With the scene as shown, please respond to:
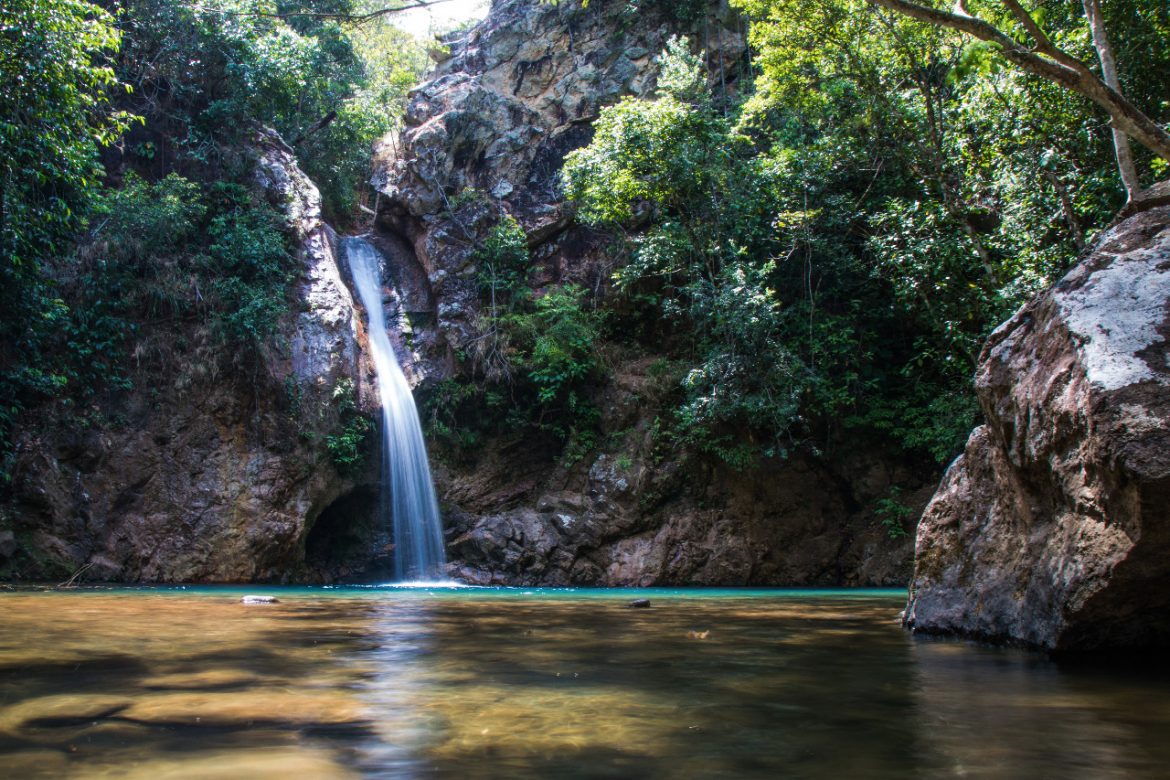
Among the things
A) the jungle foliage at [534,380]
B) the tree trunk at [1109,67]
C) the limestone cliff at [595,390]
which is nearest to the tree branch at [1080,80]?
the tree trunk at [1109,67]

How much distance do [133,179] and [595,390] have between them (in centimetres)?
1121

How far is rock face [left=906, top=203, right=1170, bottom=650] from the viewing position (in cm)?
360

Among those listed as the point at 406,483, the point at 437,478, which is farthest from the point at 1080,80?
the point at 437,478

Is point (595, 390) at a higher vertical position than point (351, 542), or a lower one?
higher

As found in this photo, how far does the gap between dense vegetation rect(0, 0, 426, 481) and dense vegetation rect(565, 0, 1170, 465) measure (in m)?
7.75

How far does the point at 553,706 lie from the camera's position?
2.96 metres

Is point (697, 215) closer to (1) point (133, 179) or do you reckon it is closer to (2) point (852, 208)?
(2) point (852, 208)

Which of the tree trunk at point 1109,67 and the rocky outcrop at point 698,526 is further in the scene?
the rocky outcrop at point 698,526

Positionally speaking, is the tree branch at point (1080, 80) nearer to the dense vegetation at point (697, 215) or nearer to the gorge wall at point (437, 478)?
the dense vegetation at point (697, 215)

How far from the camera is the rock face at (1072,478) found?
3604 mm

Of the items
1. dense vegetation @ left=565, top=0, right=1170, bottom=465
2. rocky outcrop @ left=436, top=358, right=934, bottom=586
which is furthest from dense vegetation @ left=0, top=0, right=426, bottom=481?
dense vegetation @ left=565, top=0, right=1170, bottom=465

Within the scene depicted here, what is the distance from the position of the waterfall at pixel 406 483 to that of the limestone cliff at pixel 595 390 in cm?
49

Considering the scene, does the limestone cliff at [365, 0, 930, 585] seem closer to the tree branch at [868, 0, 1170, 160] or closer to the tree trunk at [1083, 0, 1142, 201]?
the tree trunk at [1083, 0, 1142, 201]

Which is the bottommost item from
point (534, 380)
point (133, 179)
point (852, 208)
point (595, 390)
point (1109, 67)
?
point (595, 390)
